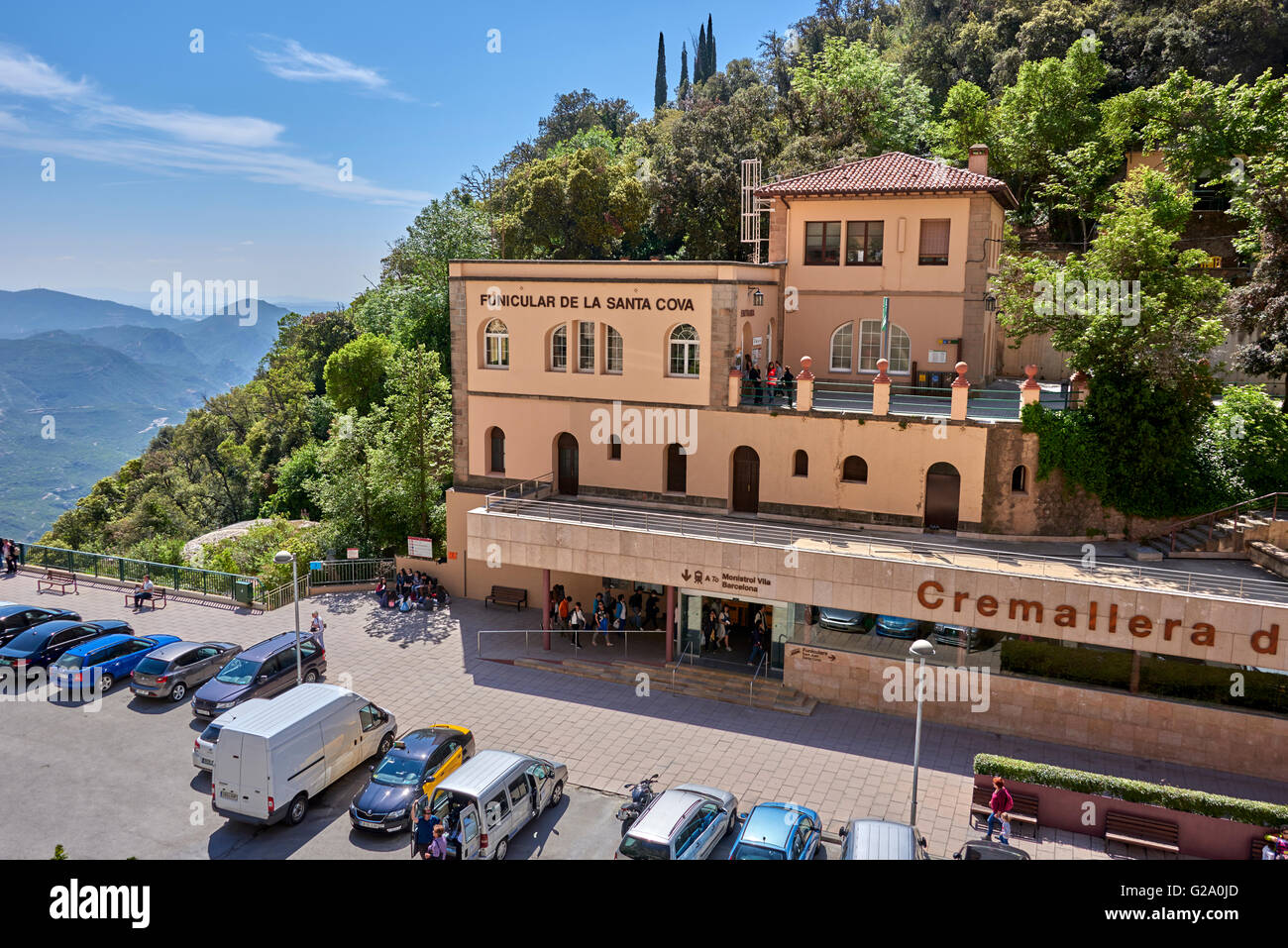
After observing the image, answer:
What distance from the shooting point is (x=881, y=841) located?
1650cm

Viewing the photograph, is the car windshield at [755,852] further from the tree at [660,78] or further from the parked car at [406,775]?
the tree at [660,78]

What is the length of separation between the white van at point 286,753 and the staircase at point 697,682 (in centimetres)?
788

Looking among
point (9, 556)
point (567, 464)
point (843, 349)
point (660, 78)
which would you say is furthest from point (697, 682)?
point (660, 78)

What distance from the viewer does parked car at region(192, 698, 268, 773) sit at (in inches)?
770

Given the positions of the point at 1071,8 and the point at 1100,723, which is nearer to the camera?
the point at 1100,723

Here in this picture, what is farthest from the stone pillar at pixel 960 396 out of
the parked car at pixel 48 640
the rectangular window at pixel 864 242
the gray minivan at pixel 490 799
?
the parked car at pixel 48 640

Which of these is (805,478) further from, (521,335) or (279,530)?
(279,530)

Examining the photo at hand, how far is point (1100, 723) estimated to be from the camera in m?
23.1

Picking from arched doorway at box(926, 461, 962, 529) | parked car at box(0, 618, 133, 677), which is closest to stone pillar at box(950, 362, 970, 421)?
arched doorway at box(926, 461, 962, 529)

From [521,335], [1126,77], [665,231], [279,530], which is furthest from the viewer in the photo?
[665,231]

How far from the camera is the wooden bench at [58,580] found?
34.3 m

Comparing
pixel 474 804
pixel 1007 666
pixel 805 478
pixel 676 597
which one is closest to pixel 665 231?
pixel 805 478

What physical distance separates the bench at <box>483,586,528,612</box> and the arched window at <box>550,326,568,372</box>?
8184 millimetres
